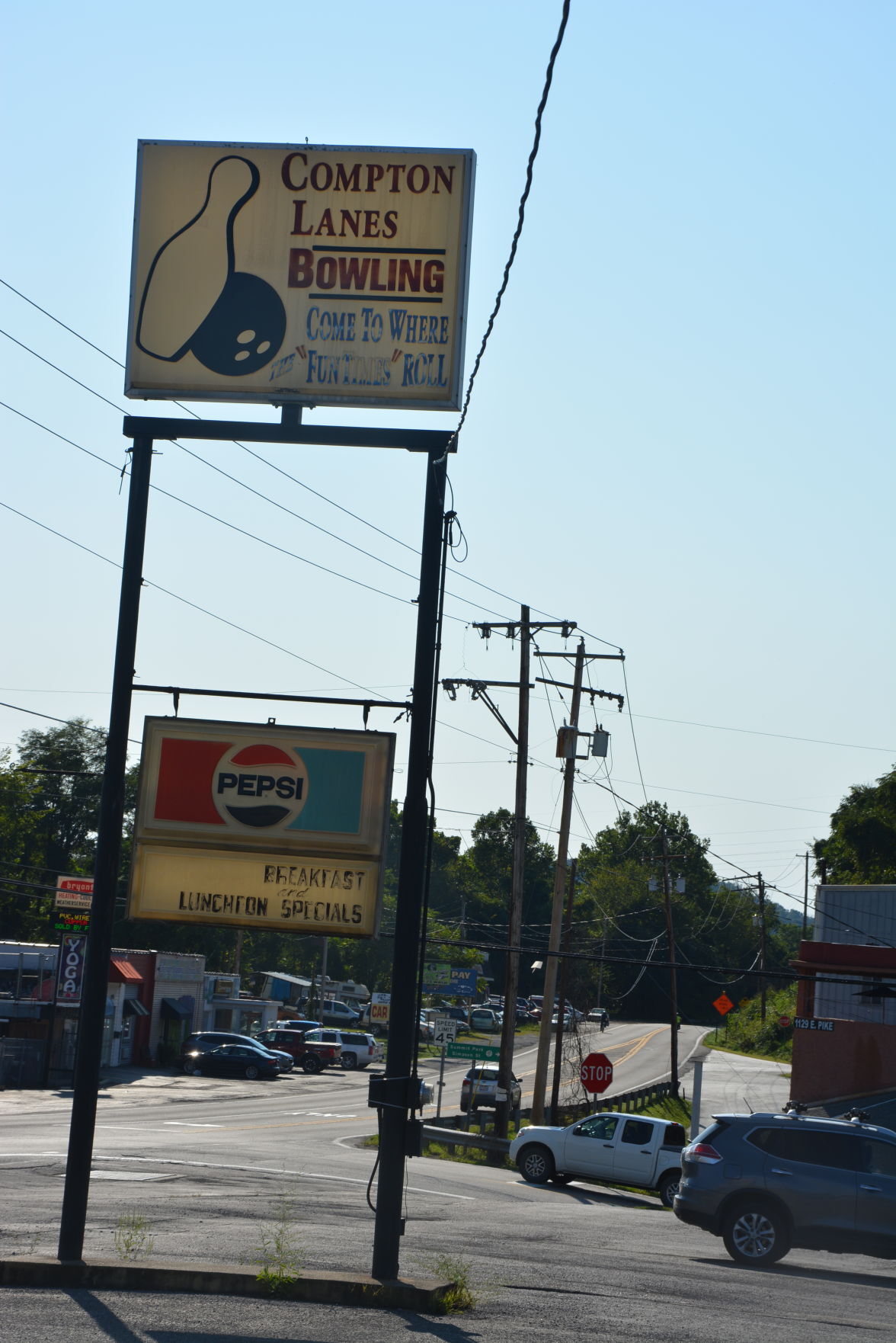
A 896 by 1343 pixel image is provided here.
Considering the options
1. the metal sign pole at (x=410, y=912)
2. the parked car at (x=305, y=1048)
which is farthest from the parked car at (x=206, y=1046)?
the metal sign pole at (x=410, y=912)

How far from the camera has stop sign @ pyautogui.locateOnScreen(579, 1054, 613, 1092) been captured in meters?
37.3

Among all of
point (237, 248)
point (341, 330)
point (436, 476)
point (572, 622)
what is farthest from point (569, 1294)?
point (572, 622)

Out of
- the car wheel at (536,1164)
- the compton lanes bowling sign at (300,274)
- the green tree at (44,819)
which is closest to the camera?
the compton lanes bowling sign at (300,274)

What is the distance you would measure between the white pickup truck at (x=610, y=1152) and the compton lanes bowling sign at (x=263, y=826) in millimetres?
17012

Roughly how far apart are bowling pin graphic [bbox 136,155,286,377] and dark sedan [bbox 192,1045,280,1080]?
48.4 meters

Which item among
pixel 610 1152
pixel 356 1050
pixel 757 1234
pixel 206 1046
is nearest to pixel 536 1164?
pixel 610 1152

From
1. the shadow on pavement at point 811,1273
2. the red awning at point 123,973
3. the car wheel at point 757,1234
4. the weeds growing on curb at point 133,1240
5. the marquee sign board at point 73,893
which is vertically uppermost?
the marquee sign board at point 73,893

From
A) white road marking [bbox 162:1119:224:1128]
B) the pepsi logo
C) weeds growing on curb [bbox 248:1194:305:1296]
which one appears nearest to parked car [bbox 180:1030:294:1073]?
white road marking [bbox 162:1119:224:1128]

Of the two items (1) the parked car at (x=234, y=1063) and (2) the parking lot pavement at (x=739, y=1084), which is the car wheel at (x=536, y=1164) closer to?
(2) the parking lot pavement at (x=739, y=1084)

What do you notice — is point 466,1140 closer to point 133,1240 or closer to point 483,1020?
point 133,1240

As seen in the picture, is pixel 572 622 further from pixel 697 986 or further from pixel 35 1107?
pixel 697 986

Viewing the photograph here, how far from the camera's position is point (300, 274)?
11.3 metres

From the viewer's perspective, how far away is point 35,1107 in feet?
125

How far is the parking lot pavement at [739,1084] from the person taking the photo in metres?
50.7
